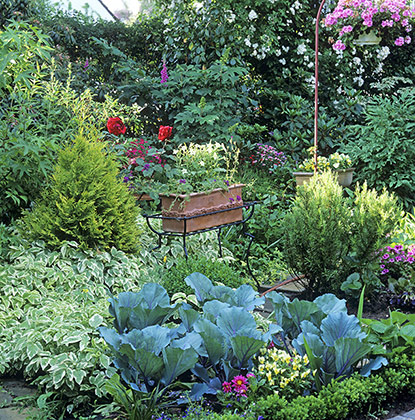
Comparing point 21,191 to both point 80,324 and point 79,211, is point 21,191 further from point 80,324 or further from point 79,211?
point 80,324

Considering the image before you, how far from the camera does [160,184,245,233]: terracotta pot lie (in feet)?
13.5

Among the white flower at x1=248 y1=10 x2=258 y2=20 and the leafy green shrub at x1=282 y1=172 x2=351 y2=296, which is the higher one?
the white flower at x1=248 y1=10 x2=258 y2=20

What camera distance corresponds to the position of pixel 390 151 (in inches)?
267

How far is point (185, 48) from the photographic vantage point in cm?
746

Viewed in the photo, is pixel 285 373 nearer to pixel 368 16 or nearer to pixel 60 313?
pixel 60 313

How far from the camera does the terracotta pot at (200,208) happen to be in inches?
162

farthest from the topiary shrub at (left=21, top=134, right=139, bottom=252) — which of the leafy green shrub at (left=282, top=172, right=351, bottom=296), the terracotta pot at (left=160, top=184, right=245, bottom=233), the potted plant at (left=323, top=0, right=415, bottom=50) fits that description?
the potted plant at (left=323, top=0, right=415, bottom=50)

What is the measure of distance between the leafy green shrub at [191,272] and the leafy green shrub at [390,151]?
11.7 feet

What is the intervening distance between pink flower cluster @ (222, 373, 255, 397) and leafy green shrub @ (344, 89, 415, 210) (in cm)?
472

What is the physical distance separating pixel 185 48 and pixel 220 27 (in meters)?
0.60

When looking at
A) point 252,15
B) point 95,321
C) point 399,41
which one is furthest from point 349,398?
point 399,41

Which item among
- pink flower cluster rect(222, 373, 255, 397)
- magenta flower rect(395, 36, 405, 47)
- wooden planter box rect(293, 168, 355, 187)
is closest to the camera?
pink flower cluster rect(222, 373, 255, 397)

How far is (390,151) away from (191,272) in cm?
402

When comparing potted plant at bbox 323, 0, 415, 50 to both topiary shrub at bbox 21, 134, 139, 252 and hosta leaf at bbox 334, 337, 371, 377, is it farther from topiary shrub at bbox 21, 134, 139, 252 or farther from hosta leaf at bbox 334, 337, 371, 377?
hosta leaf at bbox 334, 337, 371, 377
